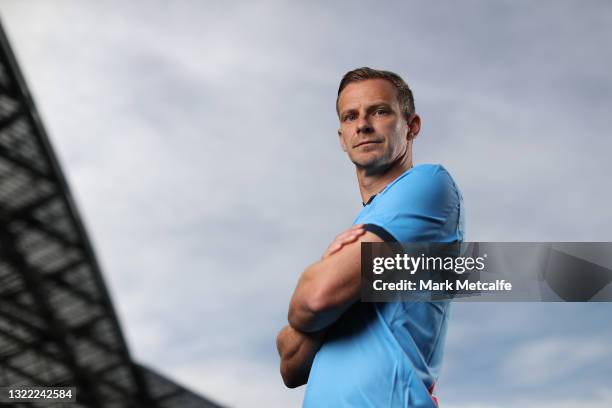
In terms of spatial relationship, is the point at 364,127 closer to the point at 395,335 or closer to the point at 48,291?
the point at 395,335

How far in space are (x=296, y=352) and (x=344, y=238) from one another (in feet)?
1.10

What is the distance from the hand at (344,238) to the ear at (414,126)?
18.8 inches

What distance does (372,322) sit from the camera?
5.92 ft

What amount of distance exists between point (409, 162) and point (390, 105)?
7.6 inches

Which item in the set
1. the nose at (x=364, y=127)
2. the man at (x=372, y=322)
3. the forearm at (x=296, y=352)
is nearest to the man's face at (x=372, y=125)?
the nose at (x=364, y=127)

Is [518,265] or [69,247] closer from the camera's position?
[518,265]

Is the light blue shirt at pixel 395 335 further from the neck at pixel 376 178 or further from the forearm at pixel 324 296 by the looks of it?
the neck at pixel 376 178

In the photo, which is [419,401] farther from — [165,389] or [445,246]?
[165,389]

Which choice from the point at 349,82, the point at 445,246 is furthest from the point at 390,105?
the point at 445,246

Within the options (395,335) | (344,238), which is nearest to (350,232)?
(344,238)

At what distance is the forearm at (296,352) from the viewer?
190 cm

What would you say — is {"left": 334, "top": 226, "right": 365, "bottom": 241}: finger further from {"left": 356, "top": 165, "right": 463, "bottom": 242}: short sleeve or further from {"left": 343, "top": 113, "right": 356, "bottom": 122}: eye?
{"left": 343, "top": 113, "right": 356, "bottom": 122}: eye

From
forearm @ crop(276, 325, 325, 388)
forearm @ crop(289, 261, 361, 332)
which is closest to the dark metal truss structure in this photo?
forearm @ crop(276, 325, 325, 388)

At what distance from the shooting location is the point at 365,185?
2141 millimetres
